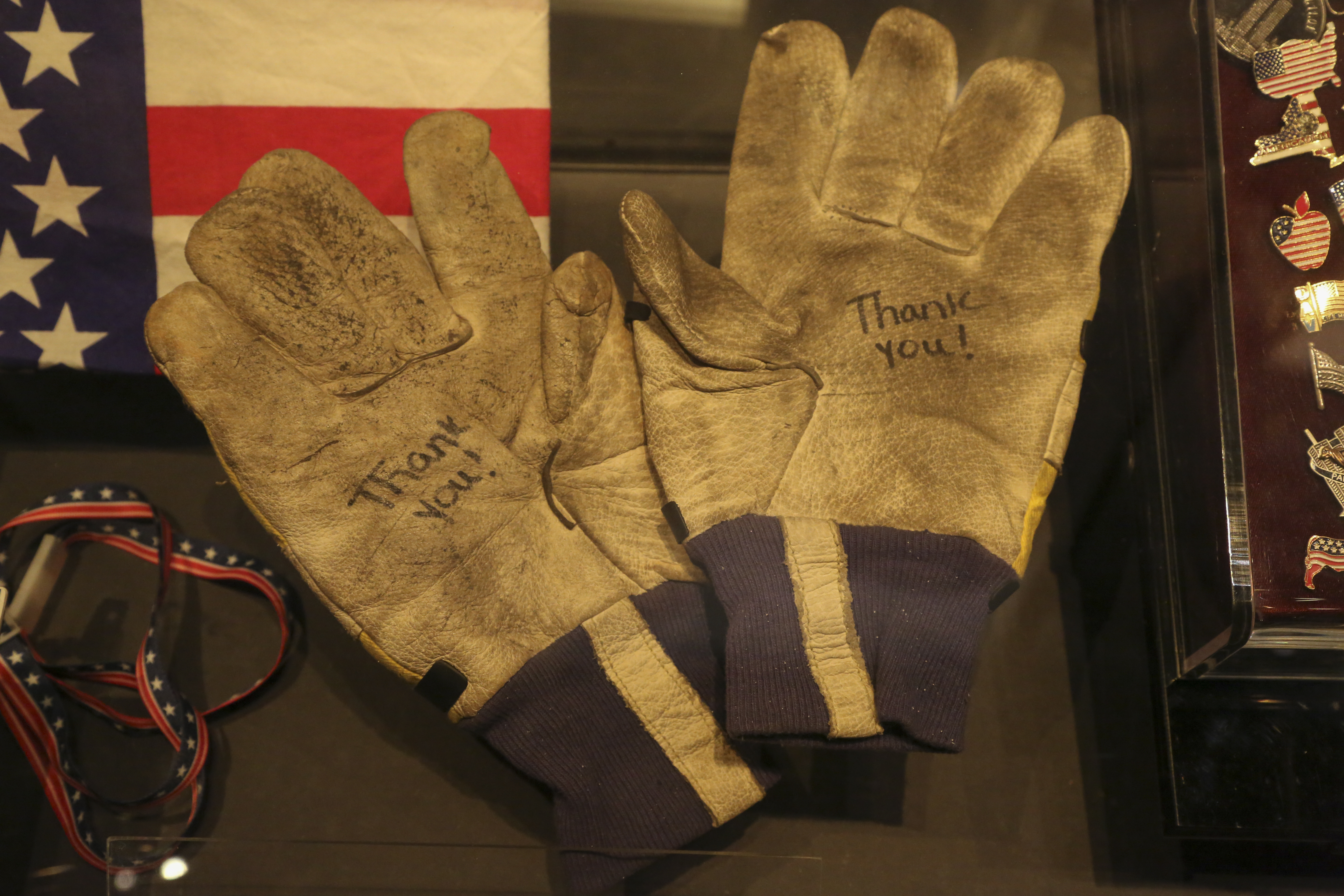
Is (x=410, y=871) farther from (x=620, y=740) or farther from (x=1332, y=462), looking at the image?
(x=1332, y=462)

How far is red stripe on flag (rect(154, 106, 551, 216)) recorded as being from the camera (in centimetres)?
Answer: 115

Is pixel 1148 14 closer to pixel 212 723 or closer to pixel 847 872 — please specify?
pixel 847 872

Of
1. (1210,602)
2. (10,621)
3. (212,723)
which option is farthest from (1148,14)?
(10,621)

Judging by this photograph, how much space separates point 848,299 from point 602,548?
38 cm

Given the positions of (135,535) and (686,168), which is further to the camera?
(686,168)

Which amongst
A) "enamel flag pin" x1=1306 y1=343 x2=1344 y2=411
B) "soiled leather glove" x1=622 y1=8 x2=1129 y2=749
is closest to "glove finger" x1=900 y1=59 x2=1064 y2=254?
"soiled leather glove" x1=622 y1=8 x2=1129 y2=749

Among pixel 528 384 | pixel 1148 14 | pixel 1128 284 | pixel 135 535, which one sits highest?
pixel 1148 14

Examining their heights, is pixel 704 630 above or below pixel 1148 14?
below

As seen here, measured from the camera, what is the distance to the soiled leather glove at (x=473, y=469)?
0.89 metres

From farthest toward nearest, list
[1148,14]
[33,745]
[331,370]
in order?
[1148,14], [33,745], [331,370]

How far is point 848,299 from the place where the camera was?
3.25ft

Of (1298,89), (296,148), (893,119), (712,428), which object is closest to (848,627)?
(712,428)

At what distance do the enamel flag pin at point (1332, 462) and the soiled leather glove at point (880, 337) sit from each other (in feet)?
0.77

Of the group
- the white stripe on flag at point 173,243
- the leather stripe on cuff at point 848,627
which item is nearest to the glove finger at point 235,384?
the white stripe on flag at point 173,243
